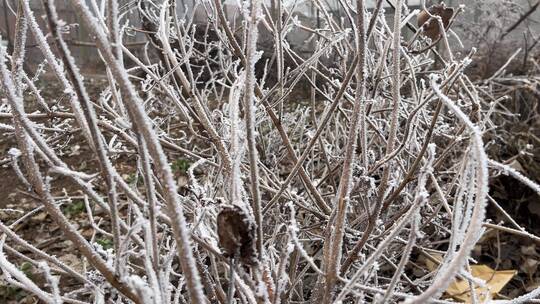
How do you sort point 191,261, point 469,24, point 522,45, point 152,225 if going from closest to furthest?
point 191,261 < point 152,225 < point 522,45 < point 469,24

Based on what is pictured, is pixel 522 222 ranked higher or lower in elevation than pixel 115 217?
lower

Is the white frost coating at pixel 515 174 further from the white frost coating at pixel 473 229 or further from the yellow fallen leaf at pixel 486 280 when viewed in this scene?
the yellow fallen leaf at pixel 486 280

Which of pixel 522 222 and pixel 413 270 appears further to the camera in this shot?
pixel 522 222

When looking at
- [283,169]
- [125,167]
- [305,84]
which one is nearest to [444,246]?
[283,169]

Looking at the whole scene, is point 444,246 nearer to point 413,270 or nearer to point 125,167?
point 413,270

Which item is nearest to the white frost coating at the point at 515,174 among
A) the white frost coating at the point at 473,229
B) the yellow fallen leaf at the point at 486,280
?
the white frost coating at the point at 473,229

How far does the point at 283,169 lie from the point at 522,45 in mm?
2321

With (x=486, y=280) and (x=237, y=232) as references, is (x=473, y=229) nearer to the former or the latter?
(x=237, y=232)

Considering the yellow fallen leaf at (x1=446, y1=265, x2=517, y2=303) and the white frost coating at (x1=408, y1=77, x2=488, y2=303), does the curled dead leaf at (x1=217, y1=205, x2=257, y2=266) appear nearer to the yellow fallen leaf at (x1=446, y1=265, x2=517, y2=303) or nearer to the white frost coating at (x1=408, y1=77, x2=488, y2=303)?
the white frost coating at (x1=408, y1=77, x2=488, y2=303)

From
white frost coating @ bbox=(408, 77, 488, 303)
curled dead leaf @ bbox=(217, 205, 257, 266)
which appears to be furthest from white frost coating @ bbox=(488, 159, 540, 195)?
curled dead leaf @ bbox=(217, 205, 257, 266)

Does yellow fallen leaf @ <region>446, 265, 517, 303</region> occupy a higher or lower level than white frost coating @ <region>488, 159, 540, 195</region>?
lower

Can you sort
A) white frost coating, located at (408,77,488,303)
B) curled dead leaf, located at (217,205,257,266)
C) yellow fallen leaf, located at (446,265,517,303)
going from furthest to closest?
yellow fallen leaf, located at (446,265,517,303) < curled dead leaf, located at (217,205,257,266) < white frost coating, located at (408,77,488,303)

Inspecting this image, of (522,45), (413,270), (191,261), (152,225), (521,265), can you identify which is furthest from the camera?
(522,45)

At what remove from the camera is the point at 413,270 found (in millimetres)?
3189
